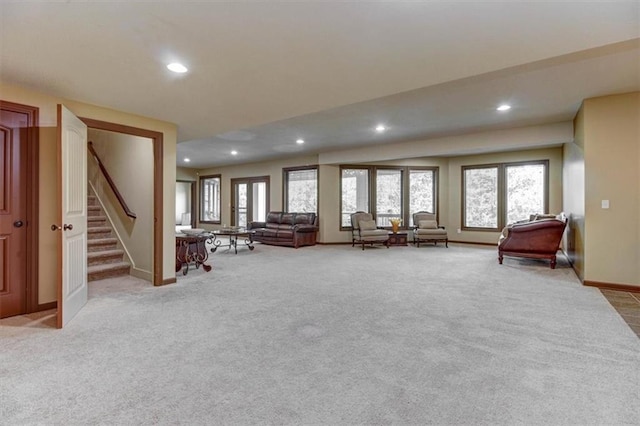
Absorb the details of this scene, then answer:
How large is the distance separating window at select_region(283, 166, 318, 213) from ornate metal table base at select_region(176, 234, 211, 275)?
14.3 feet

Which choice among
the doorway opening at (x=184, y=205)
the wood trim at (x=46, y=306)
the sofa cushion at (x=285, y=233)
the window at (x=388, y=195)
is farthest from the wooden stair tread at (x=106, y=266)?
the doorway opening at (x=184, y=205)

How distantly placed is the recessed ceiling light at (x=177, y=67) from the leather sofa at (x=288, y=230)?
578 cm

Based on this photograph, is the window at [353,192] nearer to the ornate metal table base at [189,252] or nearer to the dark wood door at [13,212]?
the ornate metal table base at [189,252]

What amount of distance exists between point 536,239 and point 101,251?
7.32 meters

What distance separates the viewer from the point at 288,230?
8422 millimetres

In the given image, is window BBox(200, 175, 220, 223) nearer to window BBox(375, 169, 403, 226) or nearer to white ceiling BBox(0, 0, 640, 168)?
window BBox(375, 169, 403, 226)

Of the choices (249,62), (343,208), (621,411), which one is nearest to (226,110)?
(249,62)

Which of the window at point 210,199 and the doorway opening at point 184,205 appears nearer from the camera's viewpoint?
the window at point 210,199

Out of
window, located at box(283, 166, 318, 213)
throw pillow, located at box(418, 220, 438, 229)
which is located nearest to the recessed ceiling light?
window, located at box(283, 166, 318, 213)

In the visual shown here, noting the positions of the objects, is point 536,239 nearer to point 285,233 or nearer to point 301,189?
point 285,233

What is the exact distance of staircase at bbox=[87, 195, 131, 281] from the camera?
4.76m

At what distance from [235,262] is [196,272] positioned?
98 cm

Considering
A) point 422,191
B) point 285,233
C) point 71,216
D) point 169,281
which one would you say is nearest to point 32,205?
point 71,216

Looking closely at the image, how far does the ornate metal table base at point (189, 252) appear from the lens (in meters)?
5.10
